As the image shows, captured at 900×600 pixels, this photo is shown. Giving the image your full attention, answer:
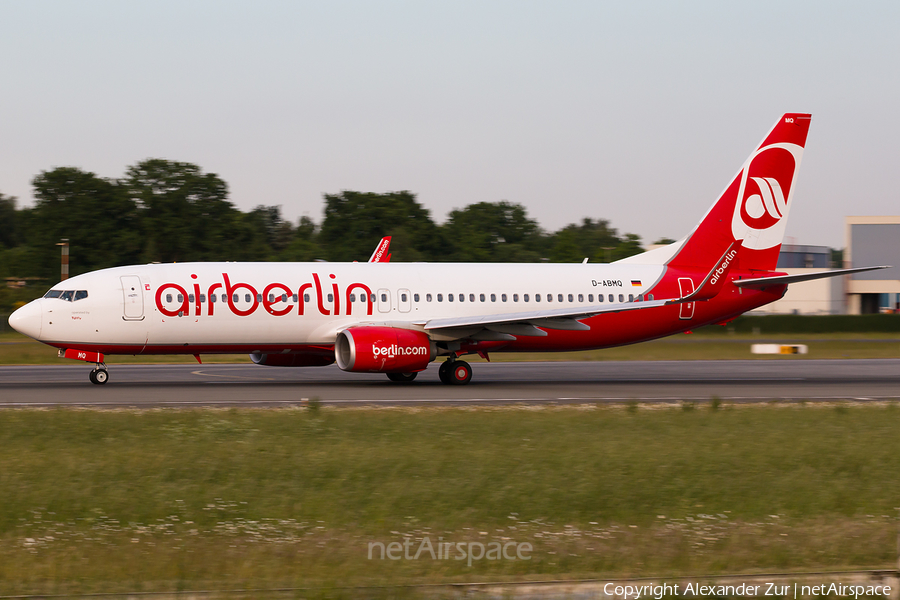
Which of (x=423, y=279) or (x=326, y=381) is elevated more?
(x=423, y=279)

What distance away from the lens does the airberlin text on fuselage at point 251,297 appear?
24578 millimetres

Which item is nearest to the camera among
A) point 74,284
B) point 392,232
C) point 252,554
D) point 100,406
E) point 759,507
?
point 252,554

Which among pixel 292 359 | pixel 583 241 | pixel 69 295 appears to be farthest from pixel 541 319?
pixel 583 241

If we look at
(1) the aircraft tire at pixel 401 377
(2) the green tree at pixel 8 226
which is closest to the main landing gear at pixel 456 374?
(1) the aircraft tire at pixel 401 377

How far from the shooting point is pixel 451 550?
25.0ft

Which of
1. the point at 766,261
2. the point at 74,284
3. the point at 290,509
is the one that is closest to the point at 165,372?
the point at 74,284

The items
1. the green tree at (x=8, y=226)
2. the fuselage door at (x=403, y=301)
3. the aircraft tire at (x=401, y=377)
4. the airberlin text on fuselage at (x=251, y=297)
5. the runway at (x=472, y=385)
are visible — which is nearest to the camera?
the runway at (x=472, y=385)

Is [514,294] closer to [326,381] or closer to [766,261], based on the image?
[326,381]

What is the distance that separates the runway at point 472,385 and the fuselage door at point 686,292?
1.99 m

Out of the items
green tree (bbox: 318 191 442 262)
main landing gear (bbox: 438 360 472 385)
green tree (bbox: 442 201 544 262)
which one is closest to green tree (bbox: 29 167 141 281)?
green tree (bbox: 318 191 442 262)

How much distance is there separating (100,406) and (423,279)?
1100 cm

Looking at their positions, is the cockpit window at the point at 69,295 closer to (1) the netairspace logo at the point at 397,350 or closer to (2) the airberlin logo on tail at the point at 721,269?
(1) the netairspace logo at the point at 397,350

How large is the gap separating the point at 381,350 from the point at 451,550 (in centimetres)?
1659

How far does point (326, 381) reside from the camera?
1067 inches
